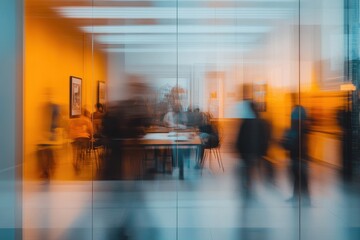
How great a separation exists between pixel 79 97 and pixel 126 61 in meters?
0.92

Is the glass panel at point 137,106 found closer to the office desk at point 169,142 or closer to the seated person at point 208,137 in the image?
the office desk at point 169,142

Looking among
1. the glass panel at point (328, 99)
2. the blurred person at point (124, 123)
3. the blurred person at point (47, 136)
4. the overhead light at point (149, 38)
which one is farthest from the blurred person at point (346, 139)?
the blurred person at point (47, 136)

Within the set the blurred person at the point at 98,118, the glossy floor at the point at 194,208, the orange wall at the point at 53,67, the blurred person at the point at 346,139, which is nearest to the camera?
the glossy floor at the point at 194,208

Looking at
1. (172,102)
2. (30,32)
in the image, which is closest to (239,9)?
(172,102)

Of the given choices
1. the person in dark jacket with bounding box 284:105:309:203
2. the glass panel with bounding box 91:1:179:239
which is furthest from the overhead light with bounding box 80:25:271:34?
the person in dark jacket with bounding box 284:105:309:203

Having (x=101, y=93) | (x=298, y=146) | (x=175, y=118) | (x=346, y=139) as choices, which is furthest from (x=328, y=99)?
(x=101, y=93)

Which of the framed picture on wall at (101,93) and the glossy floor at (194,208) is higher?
the framed picture on wall at (101,93)

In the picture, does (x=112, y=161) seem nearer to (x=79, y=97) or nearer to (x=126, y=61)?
(x=79, y=97)

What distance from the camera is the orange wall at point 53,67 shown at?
5.86m

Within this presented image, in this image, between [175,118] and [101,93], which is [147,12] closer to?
[101,93]

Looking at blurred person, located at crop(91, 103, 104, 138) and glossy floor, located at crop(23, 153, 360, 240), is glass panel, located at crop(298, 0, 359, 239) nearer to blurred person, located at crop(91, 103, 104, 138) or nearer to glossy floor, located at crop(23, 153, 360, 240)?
glossy floor, located at crop(23, 153, 360, 240)

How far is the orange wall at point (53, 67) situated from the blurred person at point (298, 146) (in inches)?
122

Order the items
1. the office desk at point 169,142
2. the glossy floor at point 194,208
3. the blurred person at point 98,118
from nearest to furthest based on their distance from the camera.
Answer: the glossy floor at point 194,208, the blurred person at point 98,118, the office desk at point 169,142

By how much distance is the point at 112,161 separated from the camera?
624cm
